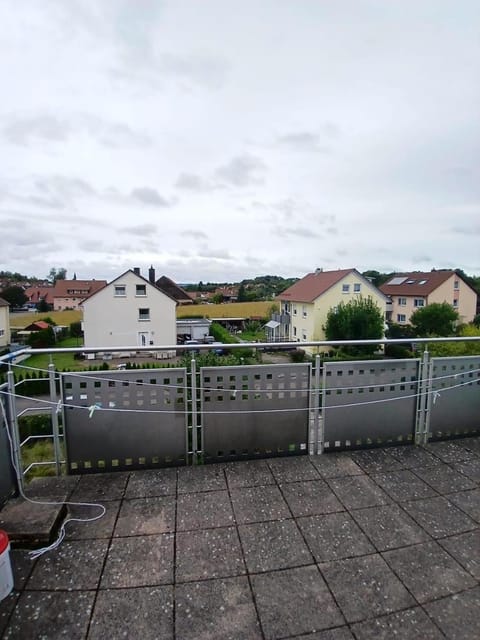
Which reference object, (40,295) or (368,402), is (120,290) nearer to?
(368,402)

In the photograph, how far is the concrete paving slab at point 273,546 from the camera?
1.76 m

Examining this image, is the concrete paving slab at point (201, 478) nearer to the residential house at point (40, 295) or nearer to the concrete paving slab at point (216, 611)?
the concrete paving slab at point (216, 611)

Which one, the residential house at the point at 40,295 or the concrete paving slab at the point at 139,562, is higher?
the residential house at the point at 40,295

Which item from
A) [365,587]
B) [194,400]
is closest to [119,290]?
[194,400]

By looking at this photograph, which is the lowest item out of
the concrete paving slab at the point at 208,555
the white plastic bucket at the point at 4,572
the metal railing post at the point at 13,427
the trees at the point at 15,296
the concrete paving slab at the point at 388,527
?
the concrete paving slab at the point at 388,527

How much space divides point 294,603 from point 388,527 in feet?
2.75

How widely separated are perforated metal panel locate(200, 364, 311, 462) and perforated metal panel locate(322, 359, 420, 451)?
0.24 meters

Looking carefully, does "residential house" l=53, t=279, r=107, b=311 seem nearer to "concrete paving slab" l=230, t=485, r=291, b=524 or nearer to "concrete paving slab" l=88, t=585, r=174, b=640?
"concrete paving slab" l=230, t=485, r=291, b=524

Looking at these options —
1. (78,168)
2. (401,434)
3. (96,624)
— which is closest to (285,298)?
(78,168)

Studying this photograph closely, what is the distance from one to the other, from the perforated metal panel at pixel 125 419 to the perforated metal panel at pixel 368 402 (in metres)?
1.27

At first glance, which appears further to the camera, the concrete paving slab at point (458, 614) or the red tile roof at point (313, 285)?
the red tile roof at point (313, 285)

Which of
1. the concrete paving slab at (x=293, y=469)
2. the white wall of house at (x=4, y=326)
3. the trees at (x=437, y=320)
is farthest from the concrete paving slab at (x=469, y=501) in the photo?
the white wall of house at (x=4, y=326)

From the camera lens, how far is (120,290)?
2397 centimetres

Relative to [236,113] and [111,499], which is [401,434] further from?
[236,113]
